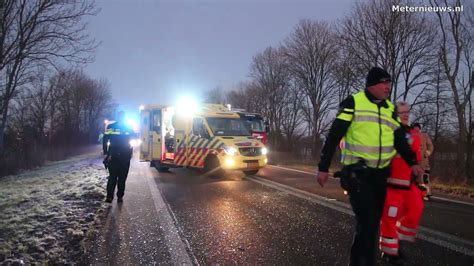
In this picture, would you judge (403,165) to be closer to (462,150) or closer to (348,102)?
(348,102)

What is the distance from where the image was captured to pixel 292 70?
1954 inches

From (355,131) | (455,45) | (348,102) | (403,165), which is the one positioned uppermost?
(455,45)

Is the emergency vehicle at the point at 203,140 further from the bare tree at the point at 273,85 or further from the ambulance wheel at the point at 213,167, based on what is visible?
the bare tree at the point at 273,85

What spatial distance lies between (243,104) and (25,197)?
6131 centimetres

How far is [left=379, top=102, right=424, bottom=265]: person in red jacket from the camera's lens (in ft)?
13.9

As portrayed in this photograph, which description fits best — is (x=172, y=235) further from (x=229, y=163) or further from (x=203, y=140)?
(x=203, y=140)

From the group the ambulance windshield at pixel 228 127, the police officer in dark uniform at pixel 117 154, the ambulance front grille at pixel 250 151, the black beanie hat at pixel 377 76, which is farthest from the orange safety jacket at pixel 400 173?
the ambulance windshield at pixel 228 127

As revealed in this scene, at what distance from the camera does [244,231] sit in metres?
6.22

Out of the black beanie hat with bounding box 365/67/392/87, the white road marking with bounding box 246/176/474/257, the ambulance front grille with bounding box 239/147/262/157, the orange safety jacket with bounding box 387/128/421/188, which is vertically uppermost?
the black beanie hat with bounding box 365/67/392/87

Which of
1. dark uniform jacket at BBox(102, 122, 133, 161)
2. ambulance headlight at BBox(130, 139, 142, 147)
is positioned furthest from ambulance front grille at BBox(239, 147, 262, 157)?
dark uniform jacket at BBox(102, 122, 133, 161)

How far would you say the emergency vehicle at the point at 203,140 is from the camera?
15.0m

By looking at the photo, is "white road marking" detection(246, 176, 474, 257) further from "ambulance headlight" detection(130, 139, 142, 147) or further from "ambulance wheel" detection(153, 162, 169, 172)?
"ambulance wheel" detection(153, 162, 169, 172)

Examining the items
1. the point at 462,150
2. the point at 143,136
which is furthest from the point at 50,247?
the point at 462,150

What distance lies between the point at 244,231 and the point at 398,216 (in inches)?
97.2
